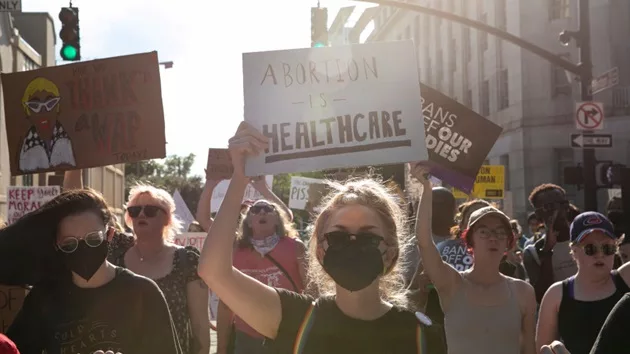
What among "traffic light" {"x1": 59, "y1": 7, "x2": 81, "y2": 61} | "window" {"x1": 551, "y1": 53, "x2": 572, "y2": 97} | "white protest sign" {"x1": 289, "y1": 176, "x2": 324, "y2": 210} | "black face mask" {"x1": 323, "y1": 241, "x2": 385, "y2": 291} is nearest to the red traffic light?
"traffic light" {"x1": 59, "y1": 7, "x2": 81, "y2": 61}

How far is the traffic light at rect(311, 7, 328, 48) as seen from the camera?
541 inches

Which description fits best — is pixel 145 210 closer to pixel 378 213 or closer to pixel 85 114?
pixel 85 114

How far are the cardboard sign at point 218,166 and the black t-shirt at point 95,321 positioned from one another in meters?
3.23

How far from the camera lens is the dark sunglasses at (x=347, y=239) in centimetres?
303

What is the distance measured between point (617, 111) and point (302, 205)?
59.5 ft

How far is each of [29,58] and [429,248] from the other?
30.8 m

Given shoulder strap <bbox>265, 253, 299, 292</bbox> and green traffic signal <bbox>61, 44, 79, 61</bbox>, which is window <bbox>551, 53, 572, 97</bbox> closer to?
green traffic signal <bbox>61, 44, 79, 61</bbox>

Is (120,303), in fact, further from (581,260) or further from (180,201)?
(180,201)

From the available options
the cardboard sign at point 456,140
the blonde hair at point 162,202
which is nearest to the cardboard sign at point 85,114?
the blonde hair at point 162,202

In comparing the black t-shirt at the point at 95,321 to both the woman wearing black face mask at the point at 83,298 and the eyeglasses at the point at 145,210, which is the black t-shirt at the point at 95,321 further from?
the eyeglasses at the point at 145,210

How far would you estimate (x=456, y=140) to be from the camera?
17.5ft

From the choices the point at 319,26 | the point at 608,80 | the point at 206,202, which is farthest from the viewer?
the point at 319,26

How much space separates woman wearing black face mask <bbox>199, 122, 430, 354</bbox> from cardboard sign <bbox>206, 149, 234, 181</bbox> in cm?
380

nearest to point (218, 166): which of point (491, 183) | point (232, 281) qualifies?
point (232, 281)
